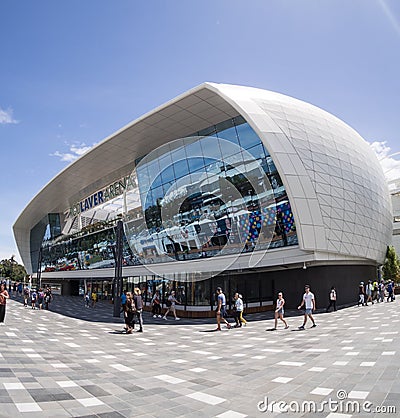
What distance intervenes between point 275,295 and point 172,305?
7.26 metres

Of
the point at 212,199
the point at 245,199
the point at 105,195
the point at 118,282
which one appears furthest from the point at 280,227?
the point at 105,195

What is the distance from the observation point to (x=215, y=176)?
66.7 ft

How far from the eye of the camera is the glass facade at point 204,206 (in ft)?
58.4

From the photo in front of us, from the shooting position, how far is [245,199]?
18672 mm

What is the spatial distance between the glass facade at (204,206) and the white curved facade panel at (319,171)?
30.8 inches

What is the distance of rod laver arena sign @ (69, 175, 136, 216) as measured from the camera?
94.8 ft

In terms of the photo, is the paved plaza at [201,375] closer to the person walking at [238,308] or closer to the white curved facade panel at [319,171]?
the person walking at [238,308]

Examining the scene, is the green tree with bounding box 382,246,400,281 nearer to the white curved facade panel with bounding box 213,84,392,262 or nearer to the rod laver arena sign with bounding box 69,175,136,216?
the white curved facade panel with bounding box 213,84,392,262

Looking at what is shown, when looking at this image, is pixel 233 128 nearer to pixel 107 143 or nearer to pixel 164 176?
pixel 164 176

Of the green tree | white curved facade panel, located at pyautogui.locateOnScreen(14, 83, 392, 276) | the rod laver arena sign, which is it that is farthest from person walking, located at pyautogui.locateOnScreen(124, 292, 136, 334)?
the green tree

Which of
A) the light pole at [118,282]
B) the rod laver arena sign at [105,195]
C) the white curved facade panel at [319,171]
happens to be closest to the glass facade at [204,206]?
the rod laver arena sign at [105,195]

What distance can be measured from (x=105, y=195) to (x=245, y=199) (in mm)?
18795

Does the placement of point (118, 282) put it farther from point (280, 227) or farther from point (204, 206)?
point (280, 227)

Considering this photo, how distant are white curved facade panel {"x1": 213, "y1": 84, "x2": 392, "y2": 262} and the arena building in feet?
0.23
